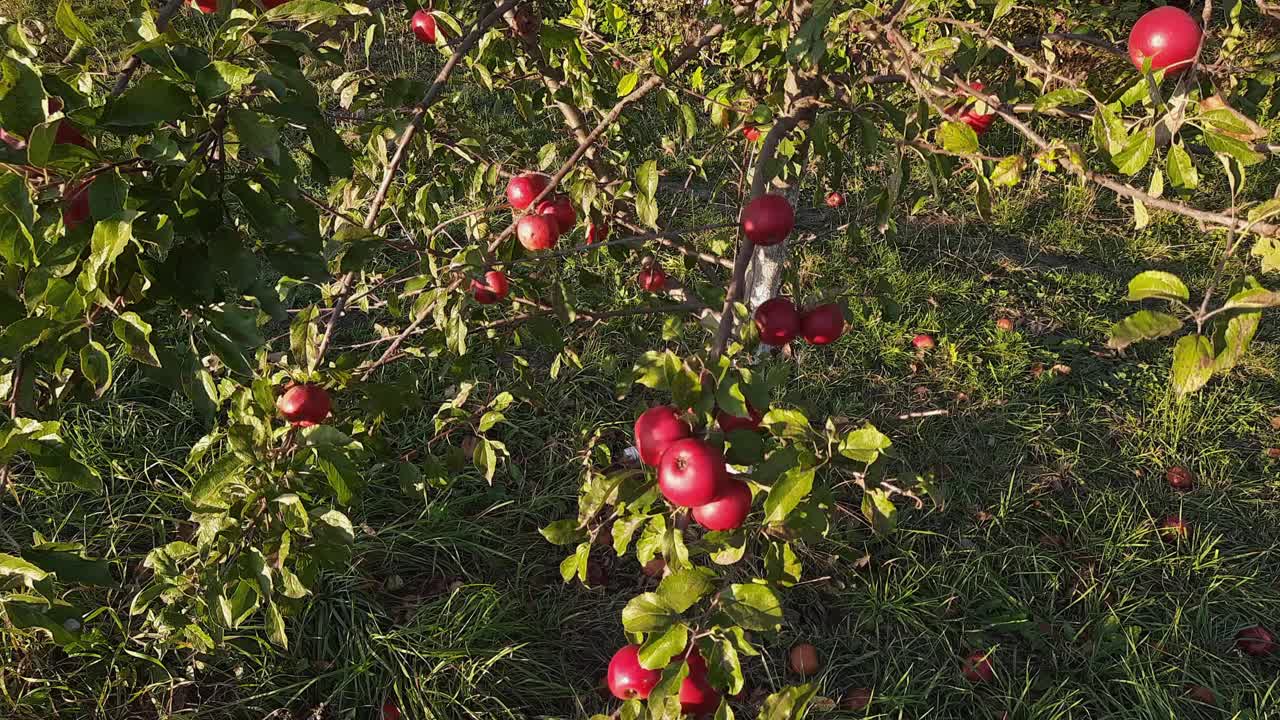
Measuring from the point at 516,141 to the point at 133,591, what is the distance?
1.61m

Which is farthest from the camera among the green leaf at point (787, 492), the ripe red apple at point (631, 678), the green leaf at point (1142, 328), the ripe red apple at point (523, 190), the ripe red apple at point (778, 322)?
the ripe red apple at point (523, 190)

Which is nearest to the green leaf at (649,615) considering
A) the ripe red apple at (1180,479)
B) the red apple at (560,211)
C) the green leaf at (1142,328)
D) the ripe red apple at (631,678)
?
the ripe red apple at (631,678)

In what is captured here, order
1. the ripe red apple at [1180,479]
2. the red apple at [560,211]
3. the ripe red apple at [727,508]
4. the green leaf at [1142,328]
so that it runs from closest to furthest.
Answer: the green leaf at [1142,328] → the ripe red apple at [727,508] → the red apple at [560,211] → the ripe red apple at [1180,479]

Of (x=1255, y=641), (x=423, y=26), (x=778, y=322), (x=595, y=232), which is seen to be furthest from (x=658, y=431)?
(x=1255, y=641)

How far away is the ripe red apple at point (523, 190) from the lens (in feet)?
5.81

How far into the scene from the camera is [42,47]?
3.43ft

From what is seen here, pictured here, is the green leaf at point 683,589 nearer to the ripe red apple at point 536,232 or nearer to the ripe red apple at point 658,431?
the ripe red apple at point 658,431

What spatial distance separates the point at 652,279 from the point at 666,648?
1184mm

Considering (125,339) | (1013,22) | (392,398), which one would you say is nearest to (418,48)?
(1013,22)

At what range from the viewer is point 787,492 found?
100 centimetres

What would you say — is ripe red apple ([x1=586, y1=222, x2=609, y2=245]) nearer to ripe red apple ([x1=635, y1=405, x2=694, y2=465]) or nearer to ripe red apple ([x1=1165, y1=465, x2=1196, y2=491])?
ripe red apple ([x1=635, y1=405, x2=694, y2=465])

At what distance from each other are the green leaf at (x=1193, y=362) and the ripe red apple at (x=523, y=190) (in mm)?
1281

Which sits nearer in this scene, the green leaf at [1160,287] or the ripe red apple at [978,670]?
the green leaf at [1160,287]

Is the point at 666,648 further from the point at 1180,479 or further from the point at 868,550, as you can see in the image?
the point at 1180,479
